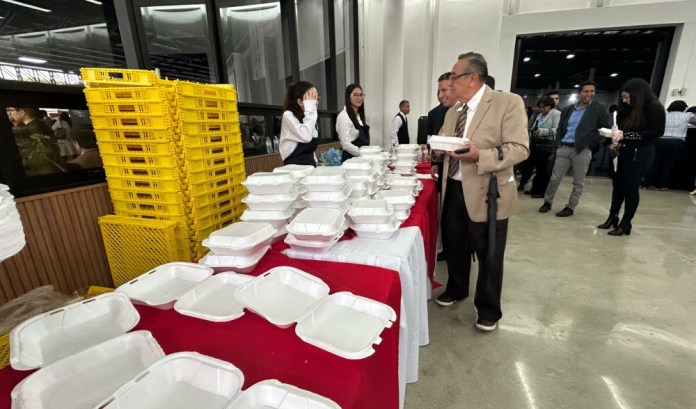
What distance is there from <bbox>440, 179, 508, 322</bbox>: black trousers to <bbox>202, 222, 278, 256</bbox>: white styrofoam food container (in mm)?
1208

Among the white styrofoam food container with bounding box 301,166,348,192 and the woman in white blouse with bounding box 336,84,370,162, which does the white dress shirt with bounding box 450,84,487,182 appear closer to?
the white styrofoam food container with bounding box 301,166,348,192

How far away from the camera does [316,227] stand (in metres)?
1.22

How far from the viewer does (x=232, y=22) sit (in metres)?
3.40

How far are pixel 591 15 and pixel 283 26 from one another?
6.25 meters

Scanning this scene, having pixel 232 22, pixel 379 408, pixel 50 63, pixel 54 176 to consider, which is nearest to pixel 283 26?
pixel 232 22

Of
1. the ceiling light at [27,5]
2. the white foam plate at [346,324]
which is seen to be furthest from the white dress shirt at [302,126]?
the white foam plate at [346,324]

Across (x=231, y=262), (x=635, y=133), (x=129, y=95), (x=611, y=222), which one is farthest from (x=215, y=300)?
(x=611, y=222)

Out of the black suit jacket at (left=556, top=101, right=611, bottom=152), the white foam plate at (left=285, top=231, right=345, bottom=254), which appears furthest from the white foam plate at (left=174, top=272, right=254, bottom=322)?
the black suit jacket at (left=556, top=101, right=611, bottom=152)

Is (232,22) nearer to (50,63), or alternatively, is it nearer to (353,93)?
(353,93)

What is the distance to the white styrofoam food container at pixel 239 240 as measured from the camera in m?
1.09

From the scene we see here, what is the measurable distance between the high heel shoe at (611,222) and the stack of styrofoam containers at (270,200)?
417 cm

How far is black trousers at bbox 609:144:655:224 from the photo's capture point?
10.1ft

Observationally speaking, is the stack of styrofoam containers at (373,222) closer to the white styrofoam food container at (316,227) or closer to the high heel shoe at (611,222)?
the white styrofoam food container at (316,227)

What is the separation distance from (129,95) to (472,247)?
6.64ft
